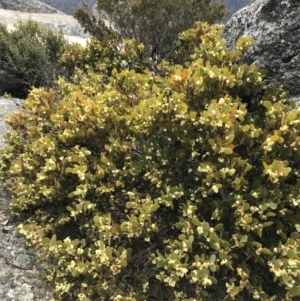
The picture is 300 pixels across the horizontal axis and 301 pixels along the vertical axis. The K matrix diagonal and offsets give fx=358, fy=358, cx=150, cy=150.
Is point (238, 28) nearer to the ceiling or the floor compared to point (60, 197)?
nearer to the ceiling

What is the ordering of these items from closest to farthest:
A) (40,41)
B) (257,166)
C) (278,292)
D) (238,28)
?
(278,292)
(257,166)
(238,28)
(40,41)

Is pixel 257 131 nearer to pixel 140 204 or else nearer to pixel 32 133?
pixel 140 204

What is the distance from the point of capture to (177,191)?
4227 mm

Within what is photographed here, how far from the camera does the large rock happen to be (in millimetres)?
5281

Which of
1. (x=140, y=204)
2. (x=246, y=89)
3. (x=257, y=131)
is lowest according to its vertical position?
(x=140, y=204)

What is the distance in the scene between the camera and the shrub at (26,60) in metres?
11.8

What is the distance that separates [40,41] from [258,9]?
9262 mm

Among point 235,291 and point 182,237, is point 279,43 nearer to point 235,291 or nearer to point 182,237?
point 182,237

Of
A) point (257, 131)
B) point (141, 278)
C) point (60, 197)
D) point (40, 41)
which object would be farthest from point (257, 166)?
point (40, 41)

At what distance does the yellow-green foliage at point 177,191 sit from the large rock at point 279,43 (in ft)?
2.39

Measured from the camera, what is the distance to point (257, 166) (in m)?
4.27

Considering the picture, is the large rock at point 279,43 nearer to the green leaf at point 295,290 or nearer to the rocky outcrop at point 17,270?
the green leaf at point 295,290

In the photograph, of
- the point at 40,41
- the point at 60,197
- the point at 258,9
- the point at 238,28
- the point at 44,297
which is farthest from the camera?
the point at 40,41

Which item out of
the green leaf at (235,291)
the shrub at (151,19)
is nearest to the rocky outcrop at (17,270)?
the green leaf at (235,291)
